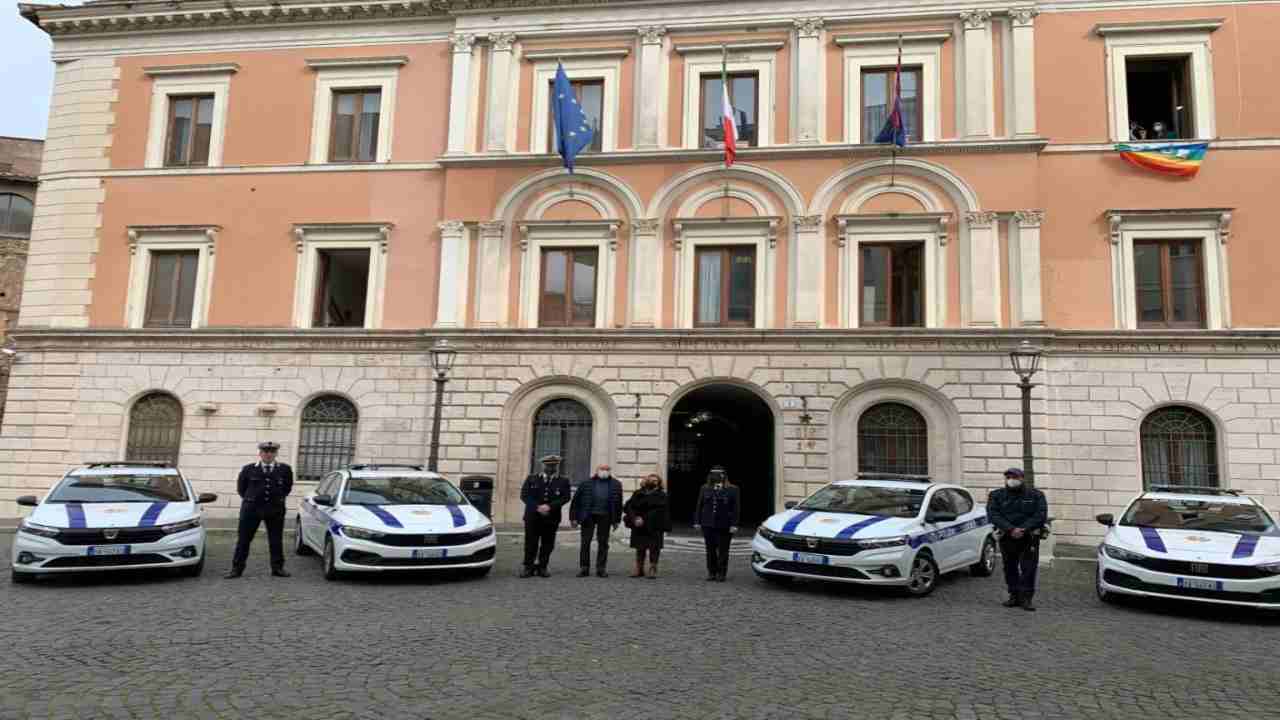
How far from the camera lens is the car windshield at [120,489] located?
11.0 metres

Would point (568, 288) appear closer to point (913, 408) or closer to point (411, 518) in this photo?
point (913, 408)

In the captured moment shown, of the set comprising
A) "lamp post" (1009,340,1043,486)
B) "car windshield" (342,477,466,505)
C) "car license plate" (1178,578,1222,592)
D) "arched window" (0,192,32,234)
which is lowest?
"car license plate" (1178,578,1222,592)

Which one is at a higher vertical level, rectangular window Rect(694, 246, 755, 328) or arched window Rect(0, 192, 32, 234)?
arched window Rect(0, 192, 32, 234)

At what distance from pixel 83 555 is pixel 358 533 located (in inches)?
123

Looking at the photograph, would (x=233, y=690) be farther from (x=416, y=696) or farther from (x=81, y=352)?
(x=81, y=352)

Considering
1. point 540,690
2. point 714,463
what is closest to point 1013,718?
point 540,690

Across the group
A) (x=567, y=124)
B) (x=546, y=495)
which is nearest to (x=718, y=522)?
(x=546, y=495)

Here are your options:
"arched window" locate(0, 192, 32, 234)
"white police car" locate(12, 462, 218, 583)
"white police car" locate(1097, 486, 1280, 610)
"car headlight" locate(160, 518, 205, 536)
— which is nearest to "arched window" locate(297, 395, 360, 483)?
"white police car" locate(12, 462, 218, 583)

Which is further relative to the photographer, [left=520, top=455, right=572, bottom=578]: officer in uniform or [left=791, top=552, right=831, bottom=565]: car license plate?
[left=520, top=455, right=572, bottom=578]: officer in uniform

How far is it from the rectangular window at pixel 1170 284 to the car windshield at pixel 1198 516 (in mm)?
8038

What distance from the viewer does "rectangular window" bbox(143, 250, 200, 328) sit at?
20.8m

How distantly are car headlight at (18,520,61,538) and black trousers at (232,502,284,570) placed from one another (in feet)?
6.56

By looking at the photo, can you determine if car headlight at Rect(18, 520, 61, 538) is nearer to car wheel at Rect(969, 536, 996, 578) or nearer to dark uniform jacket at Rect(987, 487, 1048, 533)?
dark uniform jacket at Rect(987, 487, 1048, 533)

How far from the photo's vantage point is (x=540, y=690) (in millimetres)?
6176
